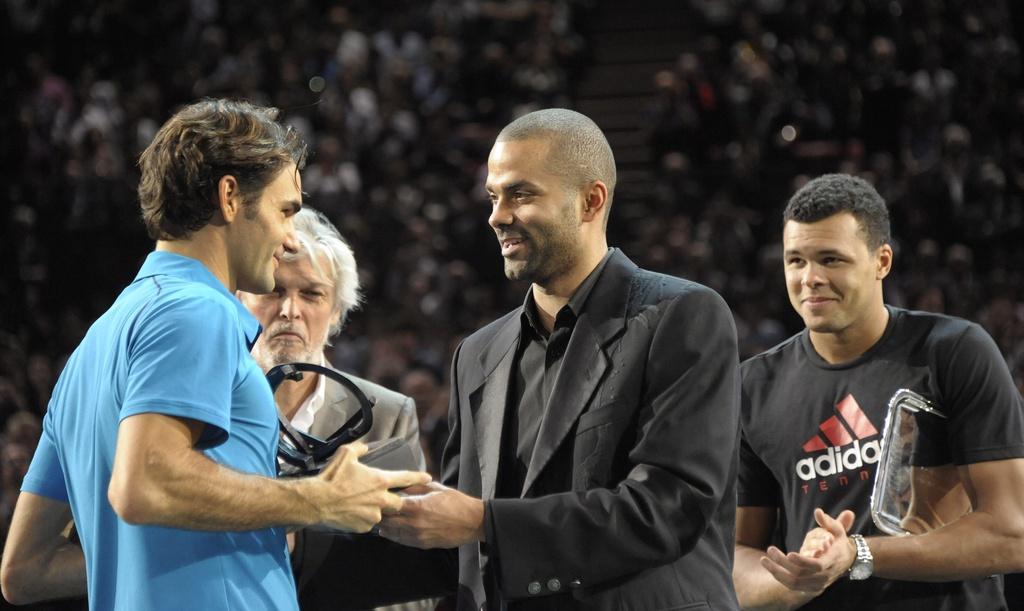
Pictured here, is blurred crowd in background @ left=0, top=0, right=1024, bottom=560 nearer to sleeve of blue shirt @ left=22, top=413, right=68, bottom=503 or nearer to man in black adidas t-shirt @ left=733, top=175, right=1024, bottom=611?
man in black adidas t-shirt @ left=733, top=175, right=1024, bottom=611

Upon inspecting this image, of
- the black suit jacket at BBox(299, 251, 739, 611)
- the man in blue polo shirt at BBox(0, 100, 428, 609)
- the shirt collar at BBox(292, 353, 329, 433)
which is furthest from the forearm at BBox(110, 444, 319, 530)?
the shirt collar at BBox(292, 353, 329, 433)

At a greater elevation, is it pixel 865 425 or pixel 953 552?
pixel 865 425

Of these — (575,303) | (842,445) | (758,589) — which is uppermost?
(575,303)

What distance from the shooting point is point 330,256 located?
3869 mm

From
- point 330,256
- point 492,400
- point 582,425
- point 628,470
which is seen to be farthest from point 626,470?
point 330,256

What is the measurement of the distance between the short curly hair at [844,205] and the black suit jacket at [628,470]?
945mm

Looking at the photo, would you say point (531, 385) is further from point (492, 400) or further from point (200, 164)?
point (200, 164)

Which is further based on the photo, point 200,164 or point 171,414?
point 200,164

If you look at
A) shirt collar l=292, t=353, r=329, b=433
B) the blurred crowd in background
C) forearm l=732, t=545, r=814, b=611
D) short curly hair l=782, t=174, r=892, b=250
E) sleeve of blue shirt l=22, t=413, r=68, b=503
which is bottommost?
forearm l=732, t=545, r=814, b=611

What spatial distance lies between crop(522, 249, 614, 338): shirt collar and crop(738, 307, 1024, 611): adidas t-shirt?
0.95 metres

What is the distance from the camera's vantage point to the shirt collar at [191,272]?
239 cm

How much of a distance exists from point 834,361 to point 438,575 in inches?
53.4

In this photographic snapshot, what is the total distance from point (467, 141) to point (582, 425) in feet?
33.5

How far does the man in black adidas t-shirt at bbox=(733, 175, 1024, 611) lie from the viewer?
10.5 feet
